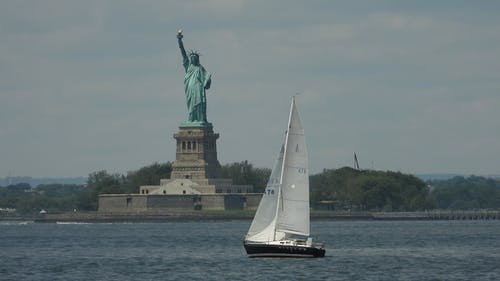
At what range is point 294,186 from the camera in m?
82.2

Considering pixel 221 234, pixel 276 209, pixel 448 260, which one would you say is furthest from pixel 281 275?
pixel 221 234

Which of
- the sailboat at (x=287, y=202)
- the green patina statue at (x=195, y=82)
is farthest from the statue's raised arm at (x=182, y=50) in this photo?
the sailboat at (x=287, y=202)

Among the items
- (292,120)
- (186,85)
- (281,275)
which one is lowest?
(281,275)

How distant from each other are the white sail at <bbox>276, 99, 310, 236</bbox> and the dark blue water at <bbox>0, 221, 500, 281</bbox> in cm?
197

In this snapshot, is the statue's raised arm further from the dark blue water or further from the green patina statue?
the dark blue water

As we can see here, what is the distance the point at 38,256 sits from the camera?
9881 cm

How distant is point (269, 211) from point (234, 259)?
320 inches

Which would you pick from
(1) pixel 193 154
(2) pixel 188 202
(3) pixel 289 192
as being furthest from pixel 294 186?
(1) pixel 193 154

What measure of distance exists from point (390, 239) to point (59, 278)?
1776 inches

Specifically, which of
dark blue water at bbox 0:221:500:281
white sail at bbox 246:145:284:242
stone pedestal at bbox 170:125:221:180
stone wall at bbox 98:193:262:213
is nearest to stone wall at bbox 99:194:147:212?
stone wall at bbox 98:193:262:213

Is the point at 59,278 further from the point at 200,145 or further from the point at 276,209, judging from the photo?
the point at 200,145

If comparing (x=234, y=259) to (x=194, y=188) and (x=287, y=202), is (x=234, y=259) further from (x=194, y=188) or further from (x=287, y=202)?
(x=194, y=188)

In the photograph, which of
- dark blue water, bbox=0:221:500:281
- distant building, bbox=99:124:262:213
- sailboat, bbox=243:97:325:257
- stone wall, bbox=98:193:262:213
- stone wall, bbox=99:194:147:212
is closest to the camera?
dark blue water, bbox=0:221:500:281

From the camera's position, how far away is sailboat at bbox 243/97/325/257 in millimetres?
81875
